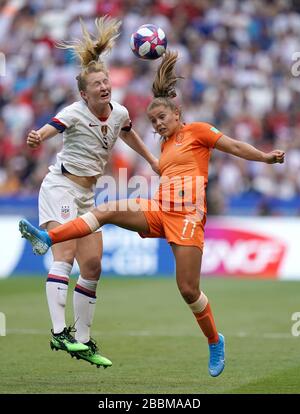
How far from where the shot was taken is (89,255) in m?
8.93

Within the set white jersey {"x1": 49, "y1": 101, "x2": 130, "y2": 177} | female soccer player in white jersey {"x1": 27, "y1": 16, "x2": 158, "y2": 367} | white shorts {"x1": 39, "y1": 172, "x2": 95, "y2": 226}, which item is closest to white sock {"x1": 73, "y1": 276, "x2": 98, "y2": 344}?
female soccer player in white jersey {"x1": 27, "y1": 16, "x2": 158, "y2": 367}

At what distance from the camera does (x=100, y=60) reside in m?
8.95

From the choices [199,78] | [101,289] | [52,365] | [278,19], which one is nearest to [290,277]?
[101,289]

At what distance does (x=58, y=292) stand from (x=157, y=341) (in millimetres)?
2664

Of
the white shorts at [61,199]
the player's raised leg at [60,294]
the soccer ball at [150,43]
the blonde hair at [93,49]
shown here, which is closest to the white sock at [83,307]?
the player's raised leg at [60,294]

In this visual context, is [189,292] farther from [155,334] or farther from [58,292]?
[155,334]

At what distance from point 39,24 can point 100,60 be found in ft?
50.7

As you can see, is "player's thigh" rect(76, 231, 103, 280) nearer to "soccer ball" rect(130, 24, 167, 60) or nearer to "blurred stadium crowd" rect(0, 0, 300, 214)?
"soccer ball" rect(130, 24, 167, 60)

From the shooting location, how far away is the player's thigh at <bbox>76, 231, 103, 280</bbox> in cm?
894

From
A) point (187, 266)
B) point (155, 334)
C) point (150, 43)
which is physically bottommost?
point (155, 334)

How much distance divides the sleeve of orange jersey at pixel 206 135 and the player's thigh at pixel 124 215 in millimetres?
776

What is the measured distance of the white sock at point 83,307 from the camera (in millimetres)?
9016

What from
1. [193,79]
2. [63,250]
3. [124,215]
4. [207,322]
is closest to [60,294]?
[63,250]

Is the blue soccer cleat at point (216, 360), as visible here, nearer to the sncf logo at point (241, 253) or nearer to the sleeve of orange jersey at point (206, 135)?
the sleeve of orange jersey at point (206, 135)
